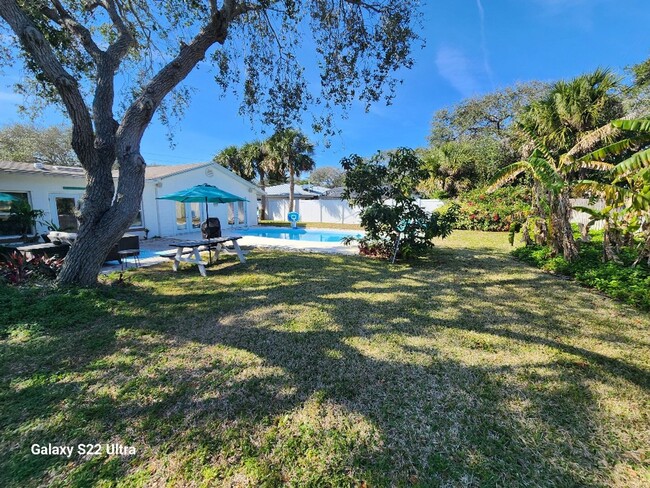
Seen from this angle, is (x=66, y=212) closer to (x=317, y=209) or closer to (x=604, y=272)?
(x=317, y=209)

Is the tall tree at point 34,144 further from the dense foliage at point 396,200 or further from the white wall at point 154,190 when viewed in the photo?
the dense foliage at point 396,200

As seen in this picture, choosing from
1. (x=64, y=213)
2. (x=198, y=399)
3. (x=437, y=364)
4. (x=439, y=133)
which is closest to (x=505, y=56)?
(x=439, y=133)

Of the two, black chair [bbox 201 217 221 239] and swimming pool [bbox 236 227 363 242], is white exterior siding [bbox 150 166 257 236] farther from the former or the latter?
swimming pool [bbox 236 227 363 242]

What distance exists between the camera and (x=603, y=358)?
3615 mm

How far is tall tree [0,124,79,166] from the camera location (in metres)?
28.1

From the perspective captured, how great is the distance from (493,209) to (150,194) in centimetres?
1962

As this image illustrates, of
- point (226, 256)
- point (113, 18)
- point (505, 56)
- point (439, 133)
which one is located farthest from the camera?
point (439, 133)

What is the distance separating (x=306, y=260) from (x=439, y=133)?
28.2 m

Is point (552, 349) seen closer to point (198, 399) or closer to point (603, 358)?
point (603, 358)

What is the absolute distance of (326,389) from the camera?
10.0 ft

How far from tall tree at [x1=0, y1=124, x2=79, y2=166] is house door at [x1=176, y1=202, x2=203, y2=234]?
1981 cm

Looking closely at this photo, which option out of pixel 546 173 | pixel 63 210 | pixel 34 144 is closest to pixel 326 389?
pixel 546 173

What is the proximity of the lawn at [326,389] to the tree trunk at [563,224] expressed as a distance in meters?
2.42

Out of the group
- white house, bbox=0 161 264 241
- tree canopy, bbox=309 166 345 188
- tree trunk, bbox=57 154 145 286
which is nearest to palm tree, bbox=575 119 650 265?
tree trunk, bbox=57 154 145 286
